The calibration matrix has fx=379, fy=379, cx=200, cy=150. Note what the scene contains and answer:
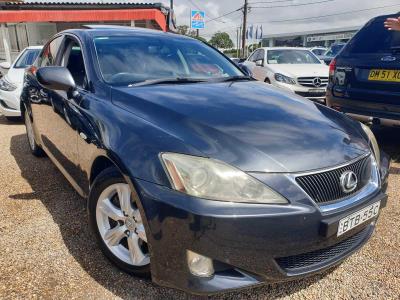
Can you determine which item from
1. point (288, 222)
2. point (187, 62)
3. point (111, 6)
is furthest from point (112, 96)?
point (111, 6)

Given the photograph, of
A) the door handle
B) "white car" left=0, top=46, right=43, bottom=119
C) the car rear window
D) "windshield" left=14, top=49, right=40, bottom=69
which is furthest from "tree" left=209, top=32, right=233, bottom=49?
the door handle

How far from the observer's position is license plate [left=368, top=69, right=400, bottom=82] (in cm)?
414

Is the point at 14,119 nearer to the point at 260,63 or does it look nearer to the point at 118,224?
the point at 260,63

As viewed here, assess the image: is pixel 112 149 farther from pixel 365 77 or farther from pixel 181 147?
pixel 365 77

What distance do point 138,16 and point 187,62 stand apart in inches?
602

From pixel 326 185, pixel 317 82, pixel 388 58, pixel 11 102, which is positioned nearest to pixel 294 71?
pixel 317 82

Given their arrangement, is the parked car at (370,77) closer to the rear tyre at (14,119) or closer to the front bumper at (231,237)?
the front bumper at (231,237)

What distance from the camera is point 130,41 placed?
122 inches

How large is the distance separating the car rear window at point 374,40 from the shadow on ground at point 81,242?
10.3ft

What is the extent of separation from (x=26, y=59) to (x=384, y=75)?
6891mm

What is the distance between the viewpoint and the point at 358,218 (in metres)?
2.03

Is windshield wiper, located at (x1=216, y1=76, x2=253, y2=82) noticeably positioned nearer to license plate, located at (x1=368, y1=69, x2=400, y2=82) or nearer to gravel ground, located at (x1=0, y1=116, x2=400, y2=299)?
gravel ground, located at (x1=0, y1=116, x2=400, y2=299)

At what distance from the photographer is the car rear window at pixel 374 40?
4371 mm

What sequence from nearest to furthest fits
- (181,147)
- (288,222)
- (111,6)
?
(288,222)
(181,147)
(111,6)
